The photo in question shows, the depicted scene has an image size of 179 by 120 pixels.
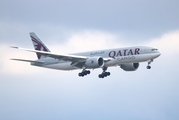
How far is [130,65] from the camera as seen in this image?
382 feet

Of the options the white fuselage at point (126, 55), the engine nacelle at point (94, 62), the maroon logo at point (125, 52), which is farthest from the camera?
the maroon logo at point (125, 52)

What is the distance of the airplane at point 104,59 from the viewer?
10756 cm

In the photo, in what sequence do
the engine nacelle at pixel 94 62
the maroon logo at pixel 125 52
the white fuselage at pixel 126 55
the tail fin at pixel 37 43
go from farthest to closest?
the tail fin at pixel 37 43
the maroon logo at pixel 125 52
the engine nacelle at pixel 94 62
the white fuselage at pixel 126 55

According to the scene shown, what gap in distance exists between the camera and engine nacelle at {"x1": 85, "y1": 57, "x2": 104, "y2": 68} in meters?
108

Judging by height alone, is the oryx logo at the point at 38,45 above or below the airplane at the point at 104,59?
above

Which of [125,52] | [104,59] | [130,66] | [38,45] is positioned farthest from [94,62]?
[38,45]

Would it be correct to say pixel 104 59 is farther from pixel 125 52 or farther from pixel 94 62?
pixel 125 52

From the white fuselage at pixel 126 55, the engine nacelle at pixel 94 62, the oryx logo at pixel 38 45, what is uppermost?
the oryx logo at pixel 38 45

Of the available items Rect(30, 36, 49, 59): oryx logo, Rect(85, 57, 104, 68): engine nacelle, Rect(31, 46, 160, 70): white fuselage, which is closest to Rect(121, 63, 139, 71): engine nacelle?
Rect(31, 46, 160, 70): white fuselage

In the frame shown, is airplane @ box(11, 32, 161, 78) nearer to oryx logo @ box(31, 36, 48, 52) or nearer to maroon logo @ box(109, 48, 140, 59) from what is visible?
maroon logo @ box(109, 48, 140, 59)

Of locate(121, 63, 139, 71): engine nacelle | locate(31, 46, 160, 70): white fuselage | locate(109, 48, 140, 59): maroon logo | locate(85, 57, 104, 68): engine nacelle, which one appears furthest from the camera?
locate(121, 63, 139, 71): engine nacelle

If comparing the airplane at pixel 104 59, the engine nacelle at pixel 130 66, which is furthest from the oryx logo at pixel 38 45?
the engine nacelle at pixel 130 66

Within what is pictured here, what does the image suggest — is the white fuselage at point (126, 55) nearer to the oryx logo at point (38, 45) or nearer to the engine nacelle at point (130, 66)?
the engine nacelle at point (130, 66)

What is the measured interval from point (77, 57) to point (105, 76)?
8.08m
